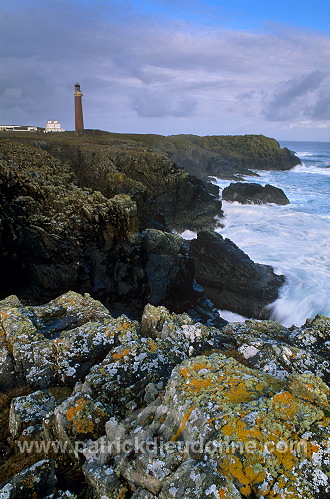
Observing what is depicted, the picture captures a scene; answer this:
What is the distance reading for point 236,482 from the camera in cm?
360

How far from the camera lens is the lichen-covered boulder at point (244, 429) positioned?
11.8ft

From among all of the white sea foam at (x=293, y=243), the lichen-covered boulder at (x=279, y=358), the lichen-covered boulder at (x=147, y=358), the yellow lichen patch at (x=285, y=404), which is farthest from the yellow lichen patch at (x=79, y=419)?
the white sea foam at (x=293, y=243)

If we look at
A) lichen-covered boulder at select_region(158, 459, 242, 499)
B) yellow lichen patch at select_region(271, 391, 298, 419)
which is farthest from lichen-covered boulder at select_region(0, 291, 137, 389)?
yellow lichen patch at select_region(271, 391, 298, 419)

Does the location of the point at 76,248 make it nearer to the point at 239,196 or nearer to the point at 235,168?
the point at 239,196

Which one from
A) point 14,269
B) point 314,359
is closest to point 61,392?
point 314,359

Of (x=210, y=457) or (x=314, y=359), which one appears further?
(x=314, y=359)

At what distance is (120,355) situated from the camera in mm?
6746

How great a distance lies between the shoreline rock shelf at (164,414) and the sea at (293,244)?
46.1 feet

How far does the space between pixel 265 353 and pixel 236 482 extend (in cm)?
470

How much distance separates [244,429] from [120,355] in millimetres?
3395

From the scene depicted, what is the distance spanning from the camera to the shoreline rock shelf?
3.71 metres

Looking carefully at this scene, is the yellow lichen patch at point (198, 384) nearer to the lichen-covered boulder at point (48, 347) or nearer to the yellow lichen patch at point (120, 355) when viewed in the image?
the yellow lichen patch at point (120, 355)

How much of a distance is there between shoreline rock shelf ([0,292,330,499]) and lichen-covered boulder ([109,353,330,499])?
0.01 metres

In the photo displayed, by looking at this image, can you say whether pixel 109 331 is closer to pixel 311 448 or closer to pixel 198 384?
pixel 198 384
